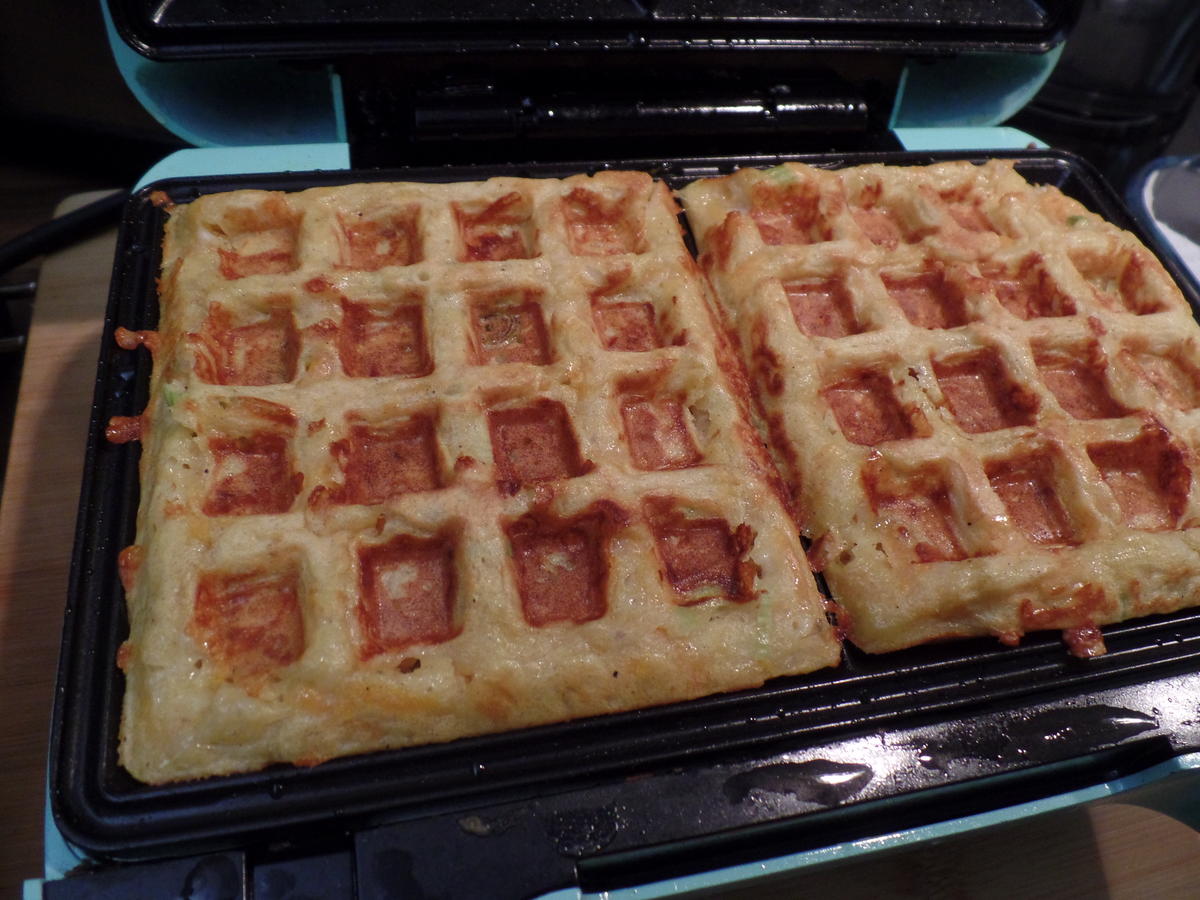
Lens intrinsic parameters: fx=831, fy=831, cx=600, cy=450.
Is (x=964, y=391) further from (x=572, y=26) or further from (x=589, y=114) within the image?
(x=572, y=26)

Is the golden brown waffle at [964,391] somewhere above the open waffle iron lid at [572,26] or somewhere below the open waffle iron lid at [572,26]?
below

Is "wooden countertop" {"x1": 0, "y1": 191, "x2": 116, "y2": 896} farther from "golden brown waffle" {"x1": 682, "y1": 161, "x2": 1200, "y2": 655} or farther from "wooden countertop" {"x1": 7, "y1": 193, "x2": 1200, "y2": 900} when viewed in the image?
"golden brown waffle" {"x1": 682, "y1": 161, "x2": 1200, "y2": 655}

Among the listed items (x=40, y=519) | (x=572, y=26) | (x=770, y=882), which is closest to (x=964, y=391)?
(x=770, y=882)

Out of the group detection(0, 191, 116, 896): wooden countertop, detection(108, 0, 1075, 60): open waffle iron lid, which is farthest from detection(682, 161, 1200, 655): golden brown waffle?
detection(0, 191, 116, 896): wooden countertop

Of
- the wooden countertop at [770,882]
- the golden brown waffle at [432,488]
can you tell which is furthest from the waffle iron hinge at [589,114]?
the wooden countertop at [770,882]

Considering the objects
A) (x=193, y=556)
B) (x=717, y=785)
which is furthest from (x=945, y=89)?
(x=193, y=556)

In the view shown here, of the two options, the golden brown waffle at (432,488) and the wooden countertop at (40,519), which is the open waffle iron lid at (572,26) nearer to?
the golden brown waffle at (432,488)

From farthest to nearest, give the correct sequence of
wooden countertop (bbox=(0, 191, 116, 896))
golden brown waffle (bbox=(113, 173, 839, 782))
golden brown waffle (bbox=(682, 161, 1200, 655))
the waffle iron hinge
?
the waffle iron hinge, wooden countertop (bbox=(0, 191, 116, 896)), golden brown waffle (bbox=(682, 161, 1200, 655)), golden brown waffle (bbox=(113, 173, 839, 782))
